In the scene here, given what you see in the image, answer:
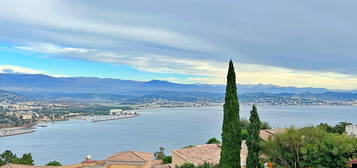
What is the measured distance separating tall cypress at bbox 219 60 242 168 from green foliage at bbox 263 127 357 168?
9.96 ft

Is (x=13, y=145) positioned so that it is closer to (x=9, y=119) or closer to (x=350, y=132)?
(x=9, y=119)

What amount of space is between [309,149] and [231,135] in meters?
3.76

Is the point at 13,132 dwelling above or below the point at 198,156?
below

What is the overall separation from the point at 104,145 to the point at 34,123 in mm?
54536

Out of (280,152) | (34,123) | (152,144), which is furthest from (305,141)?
(34,123)

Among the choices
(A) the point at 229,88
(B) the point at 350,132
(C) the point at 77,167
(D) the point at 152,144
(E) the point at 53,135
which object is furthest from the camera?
(E) the point at 53,135

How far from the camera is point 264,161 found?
17281 millimetres

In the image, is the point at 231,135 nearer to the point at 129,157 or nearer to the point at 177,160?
the point at 177,160

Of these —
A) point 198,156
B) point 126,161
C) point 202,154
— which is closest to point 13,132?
point 126,161

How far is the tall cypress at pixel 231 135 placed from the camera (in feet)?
45.3

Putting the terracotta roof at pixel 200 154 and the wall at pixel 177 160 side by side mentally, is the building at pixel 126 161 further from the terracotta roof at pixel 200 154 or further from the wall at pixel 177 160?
the terracotta roof at pixel 200 154

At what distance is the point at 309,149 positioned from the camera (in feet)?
49.8

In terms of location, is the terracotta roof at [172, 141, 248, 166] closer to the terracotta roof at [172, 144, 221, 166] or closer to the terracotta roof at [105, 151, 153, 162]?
the terracotta roof at [172, 144, 221, 166]

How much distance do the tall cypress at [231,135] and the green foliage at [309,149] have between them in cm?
304
